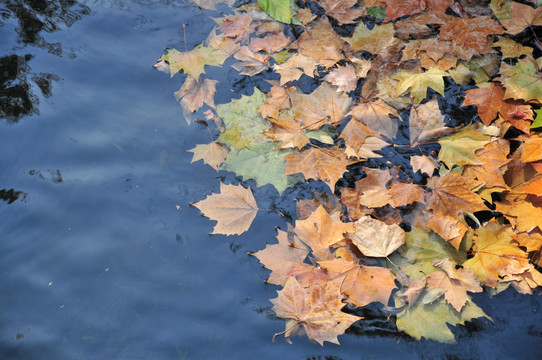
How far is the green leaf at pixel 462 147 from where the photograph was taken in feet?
7.39

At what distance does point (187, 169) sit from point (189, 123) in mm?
315

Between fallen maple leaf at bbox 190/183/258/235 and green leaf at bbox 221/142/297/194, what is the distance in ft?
0.32

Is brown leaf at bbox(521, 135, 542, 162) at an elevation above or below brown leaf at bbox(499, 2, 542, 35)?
below

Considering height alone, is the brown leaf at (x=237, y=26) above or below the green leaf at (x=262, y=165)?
above

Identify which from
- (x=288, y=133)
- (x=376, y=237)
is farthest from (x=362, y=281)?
(x=288, y=133)

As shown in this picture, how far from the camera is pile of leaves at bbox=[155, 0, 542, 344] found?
194 cm

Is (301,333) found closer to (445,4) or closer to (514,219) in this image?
(514,219)

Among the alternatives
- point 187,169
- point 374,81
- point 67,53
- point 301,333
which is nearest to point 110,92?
point 67,53

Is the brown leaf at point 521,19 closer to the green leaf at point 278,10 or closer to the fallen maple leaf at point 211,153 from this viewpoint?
the green leaf at point 278,10

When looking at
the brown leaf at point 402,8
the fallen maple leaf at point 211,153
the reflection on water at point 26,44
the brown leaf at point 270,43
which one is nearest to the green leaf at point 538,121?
the brown leaf at point 402,8

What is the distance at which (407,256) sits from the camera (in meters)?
2.05

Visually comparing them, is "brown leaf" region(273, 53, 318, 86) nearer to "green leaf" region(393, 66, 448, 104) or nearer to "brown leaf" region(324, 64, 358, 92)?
"brown leaf" region(324, 64, 358, 92)

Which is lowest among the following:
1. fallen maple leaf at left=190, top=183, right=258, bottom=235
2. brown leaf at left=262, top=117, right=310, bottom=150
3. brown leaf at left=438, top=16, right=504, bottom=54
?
fallen maple leaf at left=190, top=183, right=258, bottom=235

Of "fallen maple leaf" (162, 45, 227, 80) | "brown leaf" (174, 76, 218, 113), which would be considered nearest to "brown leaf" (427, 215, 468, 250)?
"brown leaf" (174, 76, 218, 113)
